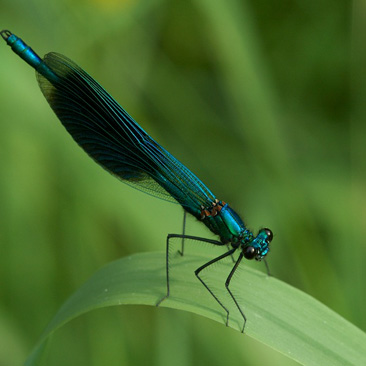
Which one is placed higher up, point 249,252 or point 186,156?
point 186,156

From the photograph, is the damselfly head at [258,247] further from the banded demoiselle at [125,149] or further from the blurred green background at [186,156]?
the blurred green background at [186,156]

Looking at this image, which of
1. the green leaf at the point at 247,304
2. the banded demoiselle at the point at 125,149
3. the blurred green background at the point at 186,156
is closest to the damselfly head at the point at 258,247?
the banded demoiselle at the point at 125,149

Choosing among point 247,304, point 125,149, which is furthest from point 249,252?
point 125,149

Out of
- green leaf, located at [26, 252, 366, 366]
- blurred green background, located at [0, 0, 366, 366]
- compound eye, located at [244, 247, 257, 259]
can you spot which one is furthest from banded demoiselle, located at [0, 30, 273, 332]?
blurred green background, located at [0, 0, 366, 366]

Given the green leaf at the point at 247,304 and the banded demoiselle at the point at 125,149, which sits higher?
the banded demoiselle at the point at 125,149

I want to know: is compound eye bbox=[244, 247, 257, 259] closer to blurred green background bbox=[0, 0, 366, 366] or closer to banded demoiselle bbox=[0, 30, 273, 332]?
banded demoiselle bbox=[0, 30, 273, 332]

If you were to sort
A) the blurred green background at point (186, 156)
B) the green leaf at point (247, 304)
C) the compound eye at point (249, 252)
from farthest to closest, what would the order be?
the blurred green background at point (186, 156) → the compound eye at point (249, 252) → the green leaf at point (247, 304)

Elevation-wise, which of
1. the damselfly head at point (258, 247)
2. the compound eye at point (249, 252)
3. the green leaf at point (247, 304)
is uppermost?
the damselfly head at point (258, 247)

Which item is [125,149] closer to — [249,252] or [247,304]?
[249,252]
